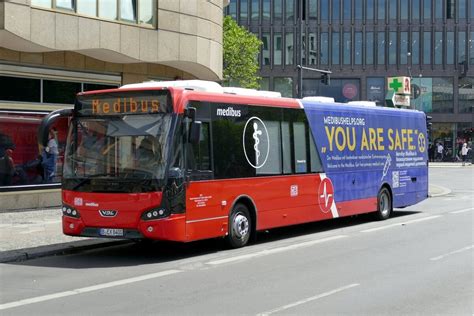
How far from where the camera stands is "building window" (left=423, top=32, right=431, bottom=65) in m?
79.2

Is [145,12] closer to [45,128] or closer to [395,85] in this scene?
[45,128]

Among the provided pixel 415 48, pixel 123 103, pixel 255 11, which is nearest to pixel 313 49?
pixel 255 11

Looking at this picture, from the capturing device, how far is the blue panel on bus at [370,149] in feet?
52.4

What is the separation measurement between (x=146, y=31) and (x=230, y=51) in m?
39.7

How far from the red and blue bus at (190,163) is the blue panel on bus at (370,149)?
0.24 metres

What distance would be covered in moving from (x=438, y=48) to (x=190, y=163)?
72.6 metres

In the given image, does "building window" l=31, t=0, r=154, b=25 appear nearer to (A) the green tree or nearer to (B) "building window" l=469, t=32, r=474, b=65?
(A) the green tree

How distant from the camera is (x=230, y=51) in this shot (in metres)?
60.8

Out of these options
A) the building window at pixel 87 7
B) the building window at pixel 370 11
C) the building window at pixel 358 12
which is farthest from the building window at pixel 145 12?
the building window at pixel 370 11

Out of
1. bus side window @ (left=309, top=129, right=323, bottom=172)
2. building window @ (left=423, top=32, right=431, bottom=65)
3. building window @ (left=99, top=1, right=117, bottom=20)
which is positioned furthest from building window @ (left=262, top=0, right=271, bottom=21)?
bus side window @ (left=309, top=129, right=323, bottom=172)

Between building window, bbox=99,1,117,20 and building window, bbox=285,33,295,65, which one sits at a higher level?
building window, bbox=285,33,295,65

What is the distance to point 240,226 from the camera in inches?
511

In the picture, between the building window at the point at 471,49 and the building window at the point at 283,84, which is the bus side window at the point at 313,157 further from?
the building window at the point at 471,49

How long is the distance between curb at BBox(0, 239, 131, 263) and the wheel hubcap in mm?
Result: 2704
